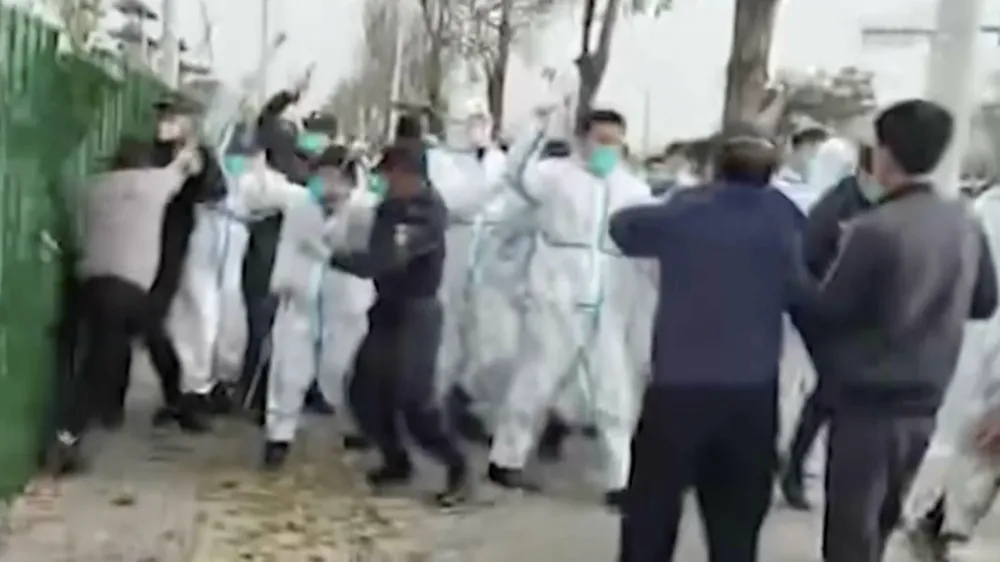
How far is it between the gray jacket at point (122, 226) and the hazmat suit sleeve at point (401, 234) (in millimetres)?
858

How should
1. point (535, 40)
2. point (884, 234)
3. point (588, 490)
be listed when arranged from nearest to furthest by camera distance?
point (884, 234), point (588, 490), point (535, 40)

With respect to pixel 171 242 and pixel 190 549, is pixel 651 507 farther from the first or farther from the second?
pixel 171 242

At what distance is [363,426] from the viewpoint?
802 centimetres

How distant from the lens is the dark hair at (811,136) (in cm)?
867

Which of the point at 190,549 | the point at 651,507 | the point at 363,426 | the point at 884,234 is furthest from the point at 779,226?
the point at 363,426

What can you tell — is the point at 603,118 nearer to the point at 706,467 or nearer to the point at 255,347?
the point at 706,467

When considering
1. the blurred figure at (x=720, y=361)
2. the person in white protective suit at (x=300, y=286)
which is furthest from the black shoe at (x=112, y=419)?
the blurred figure at (x=720, y=361)

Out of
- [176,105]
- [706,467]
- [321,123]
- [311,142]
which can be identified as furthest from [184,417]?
[706,467]

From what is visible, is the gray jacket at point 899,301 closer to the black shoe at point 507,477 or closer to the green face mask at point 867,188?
A: the green face mask at point 867,188

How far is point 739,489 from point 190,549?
238 centimetres

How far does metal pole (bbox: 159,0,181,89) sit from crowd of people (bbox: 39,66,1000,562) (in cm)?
359

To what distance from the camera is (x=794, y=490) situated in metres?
7.52

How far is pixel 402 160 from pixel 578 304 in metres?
0.88

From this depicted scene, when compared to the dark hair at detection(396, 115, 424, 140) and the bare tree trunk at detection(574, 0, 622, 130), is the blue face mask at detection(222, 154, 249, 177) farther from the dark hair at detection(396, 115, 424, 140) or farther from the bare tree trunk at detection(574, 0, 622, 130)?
the bare tree trunk at detection(574, 0, 622, 130)
